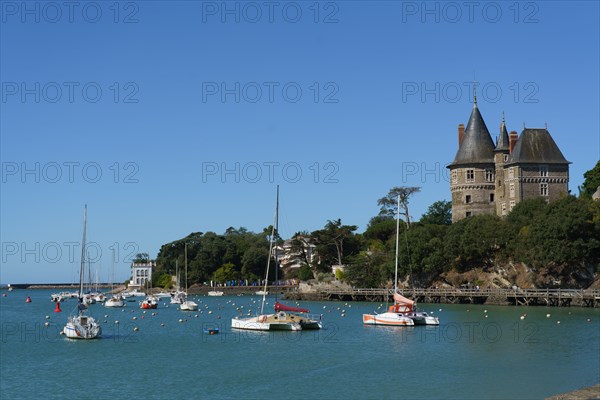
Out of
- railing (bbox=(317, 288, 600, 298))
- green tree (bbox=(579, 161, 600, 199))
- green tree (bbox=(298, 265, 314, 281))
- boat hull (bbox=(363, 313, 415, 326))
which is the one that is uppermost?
green tree (bbox=(579, 161, 600, 199))

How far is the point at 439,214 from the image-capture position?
12925 cm

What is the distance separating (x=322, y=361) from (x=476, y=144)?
70403mm

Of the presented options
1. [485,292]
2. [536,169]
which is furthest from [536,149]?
[485,292]

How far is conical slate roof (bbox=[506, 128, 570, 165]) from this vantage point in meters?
104

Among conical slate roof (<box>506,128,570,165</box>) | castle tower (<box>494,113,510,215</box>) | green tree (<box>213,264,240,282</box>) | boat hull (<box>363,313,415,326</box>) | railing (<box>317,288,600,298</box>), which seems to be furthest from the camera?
green tree (<box>213,264,240,282</box>)

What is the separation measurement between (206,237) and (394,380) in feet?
419

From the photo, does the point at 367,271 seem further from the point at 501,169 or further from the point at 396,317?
the point at 396,317

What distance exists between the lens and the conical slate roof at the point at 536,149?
10350cm

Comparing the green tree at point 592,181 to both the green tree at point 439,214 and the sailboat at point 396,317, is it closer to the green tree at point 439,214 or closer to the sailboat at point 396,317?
the green tree at point 439,214

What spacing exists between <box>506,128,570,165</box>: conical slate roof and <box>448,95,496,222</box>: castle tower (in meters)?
5.21

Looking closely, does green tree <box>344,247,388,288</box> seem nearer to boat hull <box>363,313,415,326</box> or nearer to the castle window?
the castle window

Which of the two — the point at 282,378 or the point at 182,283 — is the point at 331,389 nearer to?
the point at 282,378

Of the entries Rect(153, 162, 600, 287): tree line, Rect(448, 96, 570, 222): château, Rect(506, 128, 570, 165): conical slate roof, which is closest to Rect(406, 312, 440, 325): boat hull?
Rect(153, 162, 600, 287): tree line

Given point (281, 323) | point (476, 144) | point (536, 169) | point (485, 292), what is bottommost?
point (281, 323)
